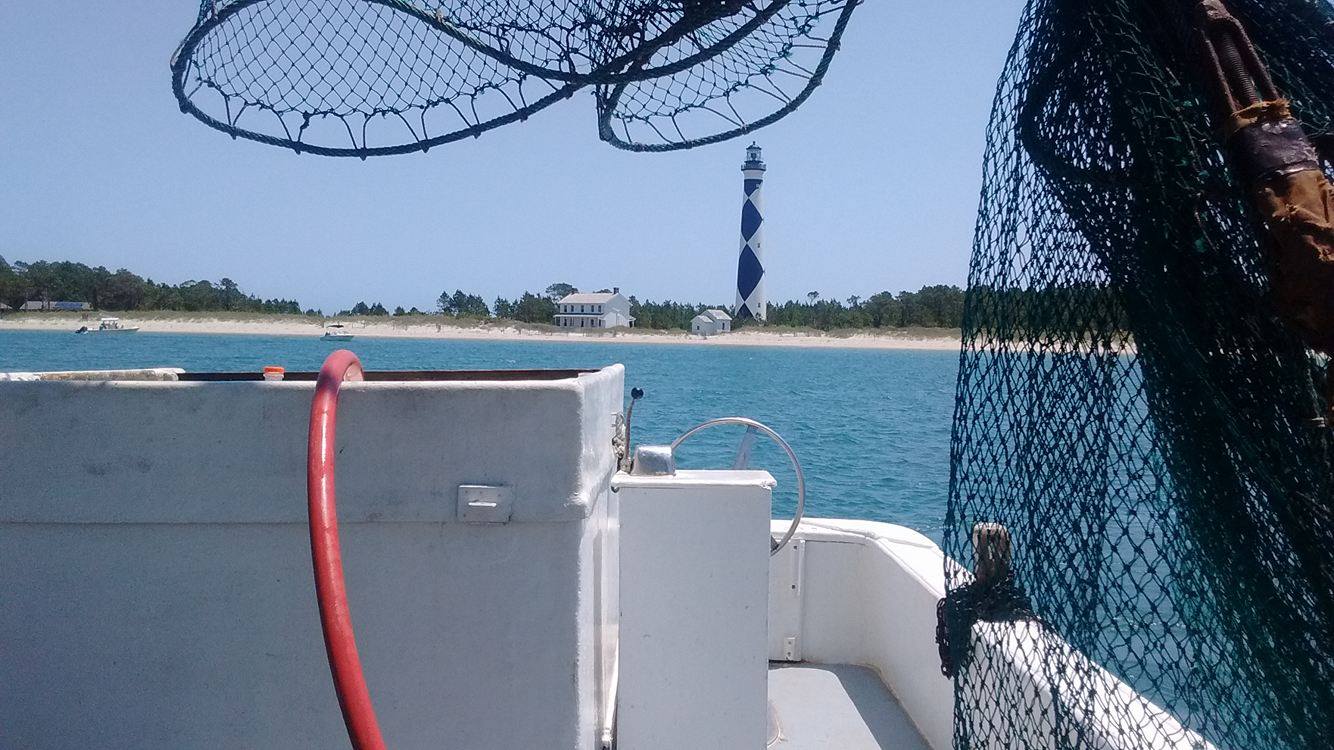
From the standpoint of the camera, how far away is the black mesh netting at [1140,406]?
4.01 feet

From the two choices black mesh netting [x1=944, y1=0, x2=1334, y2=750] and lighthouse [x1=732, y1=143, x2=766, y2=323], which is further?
lighthouse [x1=732, y1=143, x2=766, y2=323]

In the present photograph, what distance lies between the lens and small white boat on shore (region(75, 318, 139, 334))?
69000 mm

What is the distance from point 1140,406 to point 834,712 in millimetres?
2273

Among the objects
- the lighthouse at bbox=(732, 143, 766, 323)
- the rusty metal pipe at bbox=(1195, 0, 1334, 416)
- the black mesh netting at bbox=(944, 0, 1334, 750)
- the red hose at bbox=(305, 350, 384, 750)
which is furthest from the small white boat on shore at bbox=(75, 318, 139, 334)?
the rusty metal pipe at bbox=(1195, 0, 1334, 416)

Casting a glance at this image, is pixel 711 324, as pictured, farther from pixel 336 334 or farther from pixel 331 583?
pixel 331 583

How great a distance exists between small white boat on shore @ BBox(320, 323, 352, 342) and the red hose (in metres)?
74.7

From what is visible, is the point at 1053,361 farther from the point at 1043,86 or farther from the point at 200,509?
the point at 200,509

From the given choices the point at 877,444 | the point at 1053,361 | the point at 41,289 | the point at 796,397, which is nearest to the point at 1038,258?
the point at 1053,361

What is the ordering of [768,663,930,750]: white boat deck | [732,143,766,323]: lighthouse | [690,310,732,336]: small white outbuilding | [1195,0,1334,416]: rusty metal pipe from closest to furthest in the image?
[1195,0,1334,416]: rusty metal pipe < [768,663,930,750]: white boat deck < [732,143,766,323]: lighthouse < [690,310,732,336]: small white outbuilding

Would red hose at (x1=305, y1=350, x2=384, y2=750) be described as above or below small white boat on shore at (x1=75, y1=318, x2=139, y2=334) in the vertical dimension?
above

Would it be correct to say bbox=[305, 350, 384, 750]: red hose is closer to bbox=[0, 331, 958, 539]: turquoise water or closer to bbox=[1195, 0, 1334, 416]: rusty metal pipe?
bbox=[1195, 0, 1334, 416]: rusty metal pipe

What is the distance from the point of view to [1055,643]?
1.54m

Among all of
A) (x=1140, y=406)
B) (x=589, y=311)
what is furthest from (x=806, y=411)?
(x=589, y=311)

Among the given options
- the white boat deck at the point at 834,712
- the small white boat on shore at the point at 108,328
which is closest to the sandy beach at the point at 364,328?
the small white boat on shore at the point at 108,328
